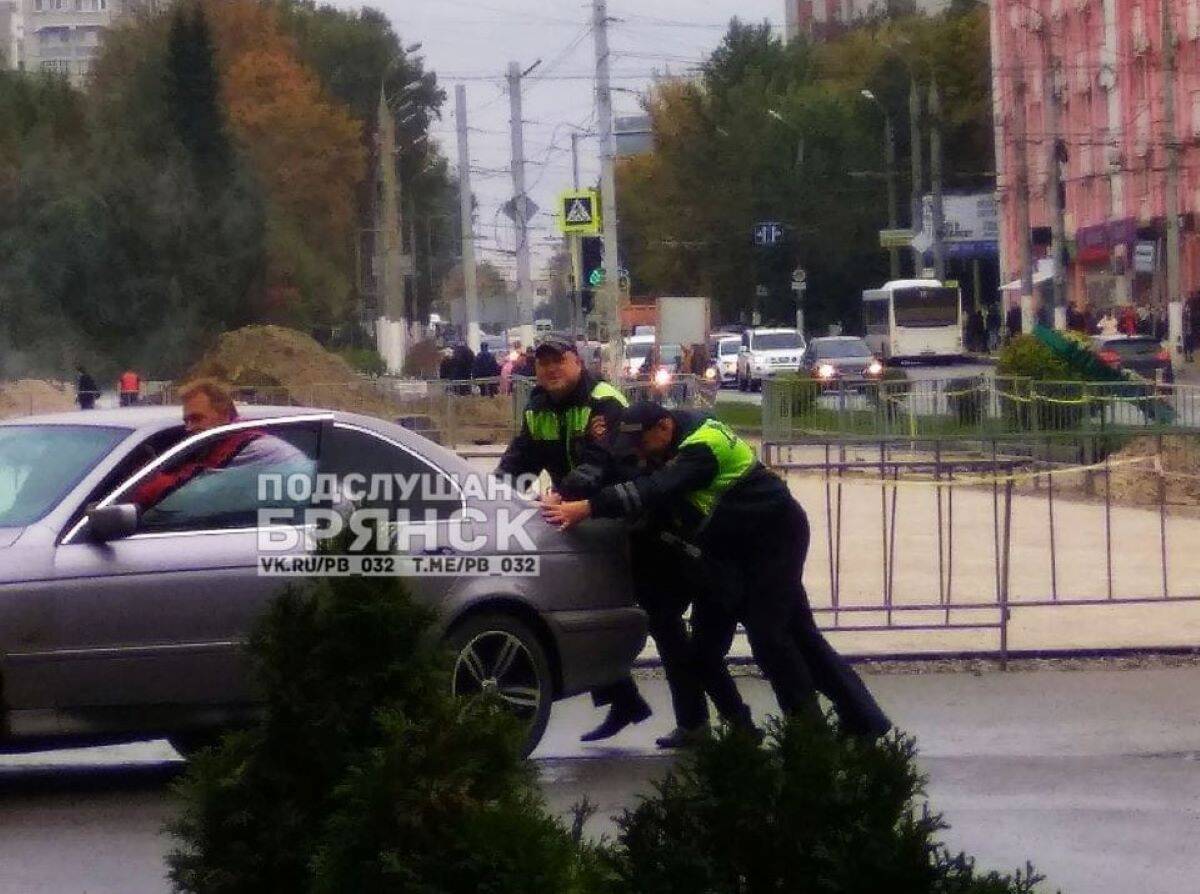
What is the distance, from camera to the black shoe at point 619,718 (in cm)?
959

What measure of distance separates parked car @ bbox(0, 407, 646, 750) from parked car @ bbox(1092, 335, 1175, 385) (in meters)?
30.5

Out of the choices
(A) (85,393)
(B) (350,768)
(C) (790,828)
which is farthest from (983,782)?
(A) (85,393)

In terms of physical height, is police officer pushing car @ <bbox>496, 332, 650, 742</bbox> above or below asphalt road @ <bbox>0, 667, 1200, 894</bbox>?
above

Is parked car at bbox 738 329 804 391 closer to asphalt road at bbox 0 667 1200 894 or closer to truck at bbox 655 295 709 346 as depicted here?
truck at bbox 655 295 709 346

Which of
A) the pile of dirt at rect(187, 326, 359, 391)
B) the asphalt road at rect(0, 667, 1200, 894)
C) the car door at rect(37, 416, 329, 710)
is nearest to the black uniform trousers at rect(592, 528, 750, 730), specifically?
the asphalt road at rect(0, 667, 1200, 894)

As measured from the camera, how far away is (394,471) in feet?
29.4

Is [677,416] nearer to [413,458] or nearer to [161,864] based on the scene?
[413,458]

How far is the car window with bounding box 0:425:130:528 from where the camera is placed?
333 inches

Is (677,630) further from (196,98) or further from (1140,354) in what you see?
(196,98)

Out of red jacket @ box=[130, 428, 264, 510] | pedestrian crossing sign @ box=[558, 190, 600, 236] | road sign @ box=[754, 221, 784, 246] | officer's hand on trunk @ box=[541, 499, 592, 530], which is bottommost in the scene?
officer's hand on trunk @ box=[541, 499, 592, 530]

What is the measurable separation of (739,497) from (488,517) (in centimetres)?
100

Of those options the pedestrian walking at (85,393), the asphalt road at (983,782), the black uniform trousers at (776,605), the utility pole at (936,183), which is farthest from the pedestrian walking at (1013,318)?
the black uniform trousers at (776,605)

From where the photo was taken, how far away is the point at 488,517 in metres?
8.99

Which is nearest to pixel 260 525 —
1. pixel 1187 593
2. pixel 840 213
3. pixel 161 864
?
pixel 161 864
